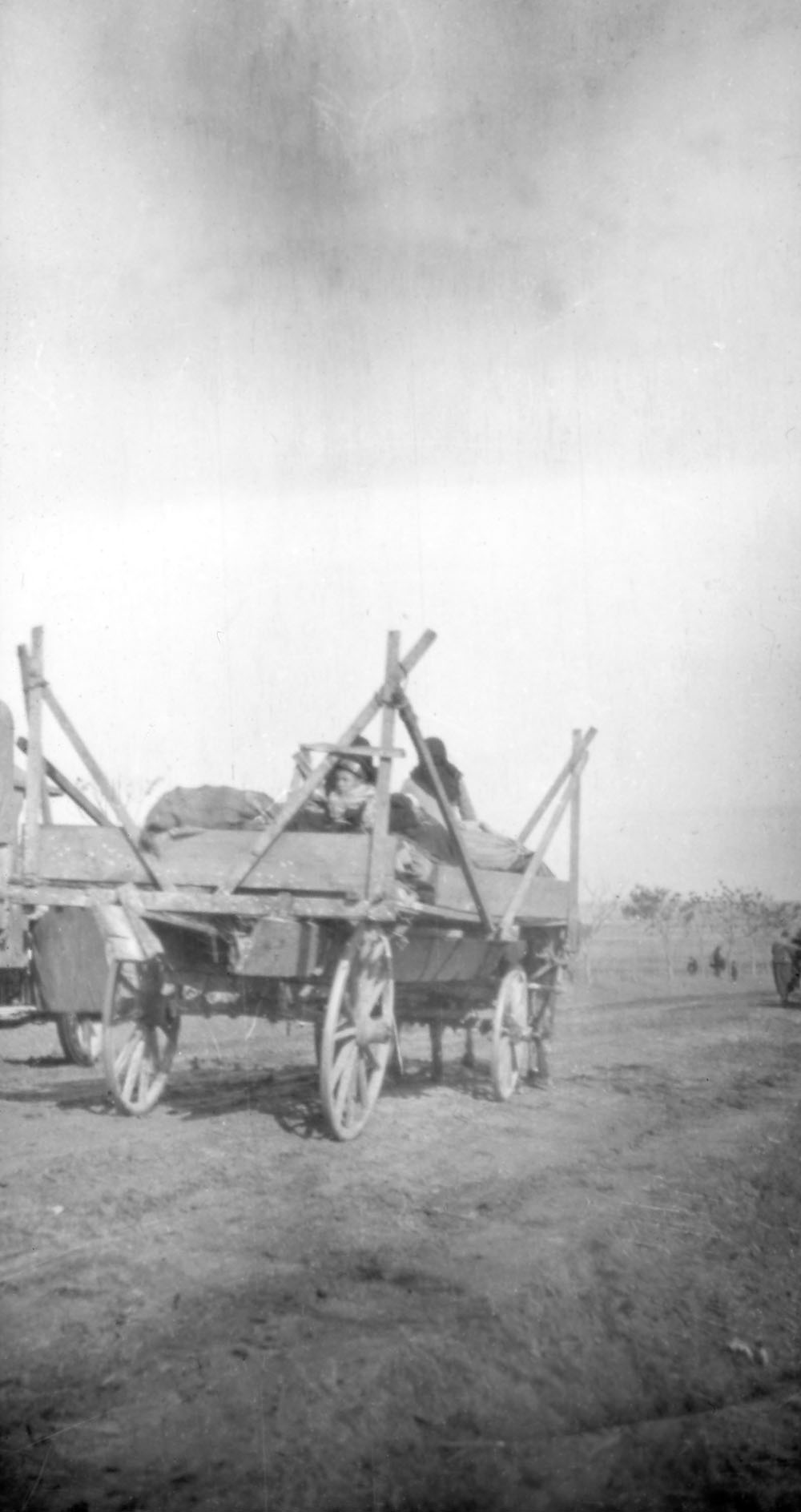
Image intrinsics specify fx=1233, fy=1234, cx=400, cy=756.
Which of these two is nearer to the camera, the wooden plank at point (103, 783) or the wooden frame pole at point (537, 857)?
the wooden plank at point (103, 783)

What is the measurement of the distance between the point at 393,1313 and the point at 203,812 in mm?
3962

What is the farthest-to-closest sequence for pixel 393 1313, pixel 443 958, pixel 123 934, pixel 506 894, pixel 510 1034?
pixel 510 1034
pixel 506 894
pixel 443 958
pixel 123 934
pixel 393 1313

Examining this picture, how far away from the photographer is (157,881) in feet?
22.9

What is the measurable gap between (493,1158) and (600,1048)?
822cm

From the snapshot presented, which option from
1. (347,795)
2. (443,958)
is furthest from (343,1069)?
(347,795)

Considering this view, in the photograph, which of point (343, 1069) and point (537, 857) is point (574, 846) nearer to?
point (537, 857)

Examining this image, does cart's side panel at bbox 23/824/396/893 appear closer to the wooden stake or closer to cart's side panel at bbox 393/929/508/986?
the wooden stake

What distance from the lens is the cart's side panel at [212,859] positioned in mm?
6949

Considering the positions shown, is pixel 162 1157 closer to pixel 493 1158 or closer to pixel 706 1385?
pixel 493 1158

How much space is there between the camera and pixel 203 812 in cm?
755

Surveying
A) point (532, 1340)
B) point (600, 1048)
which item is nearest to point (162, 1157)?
point (532, 1340)

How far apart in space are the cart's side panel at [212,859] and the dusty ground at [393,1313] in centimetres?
144

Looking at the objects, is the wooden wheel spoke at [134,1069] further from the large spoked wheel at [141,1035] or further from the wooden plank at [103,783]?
the wooden plank at [103,783]

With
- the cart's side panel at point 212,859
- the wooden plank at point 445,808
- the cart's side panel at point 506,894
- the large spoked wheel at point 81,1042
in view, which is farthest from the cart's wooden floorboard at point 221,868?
the large spoked wheel at point 81,1042
